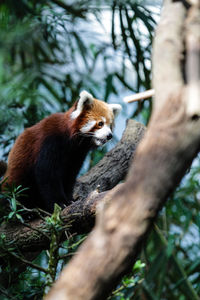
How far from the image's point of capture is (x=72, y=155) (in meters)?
3.16

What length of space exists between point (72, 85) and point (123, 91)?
0.80m

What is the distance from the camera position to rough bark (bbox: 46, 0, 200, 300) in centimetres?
88

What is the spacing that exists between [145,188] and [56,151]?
2015 millimetres

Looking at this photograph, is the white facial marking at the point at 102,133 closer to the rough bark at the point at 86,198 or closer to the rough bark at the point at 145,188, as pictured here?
the rough bark at the point at 86,198

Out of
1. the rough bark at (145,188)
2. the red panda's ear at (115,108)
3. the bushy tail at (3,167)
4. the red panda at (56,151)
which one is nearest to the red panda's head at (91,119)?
the red panda at (56,151)

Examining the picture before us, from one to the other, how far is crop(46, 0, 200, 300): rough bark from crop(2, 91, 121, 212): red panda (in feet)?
6.09

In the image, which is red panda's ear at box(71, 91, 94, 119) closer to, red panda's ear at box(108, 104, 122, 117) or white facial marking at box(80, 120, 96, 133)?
white facial marking at box(80, 120, 96, 133)

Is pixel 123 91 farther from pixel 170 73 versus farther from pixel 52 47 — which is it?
pixel 170 73

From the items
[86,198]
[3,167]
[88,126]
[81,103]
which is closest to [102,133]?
[88,126]

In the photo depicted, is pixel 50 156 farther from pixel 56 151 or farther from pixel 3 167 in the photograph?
pixel 3 167

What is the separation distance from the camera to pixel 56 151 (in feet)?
9.53

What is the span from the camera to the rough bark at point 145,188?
0.88m

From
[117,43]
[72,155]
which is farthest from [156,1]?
[72,155]

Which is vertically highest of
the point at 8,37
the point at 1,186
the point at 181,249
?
the point at 8,37
